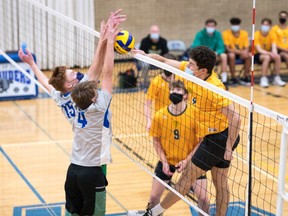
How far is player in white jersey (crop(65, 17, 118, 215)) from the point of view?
6613mm

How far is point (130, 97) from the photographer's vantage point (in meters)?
14.8

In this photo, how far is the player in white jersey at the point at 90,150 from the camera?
21.7ft

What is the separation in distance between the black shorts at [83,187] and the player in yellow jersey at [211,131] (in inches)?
44.7

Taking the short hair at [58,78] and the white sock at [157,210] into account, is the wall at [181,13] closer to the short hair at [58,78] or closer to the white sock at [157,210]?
the white sock at [157,210]

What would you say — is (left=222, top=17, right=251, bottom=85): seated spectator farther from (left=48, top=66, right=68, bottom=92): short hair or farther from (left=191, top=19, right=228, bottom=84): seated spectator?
(left=48, top=66, right=68, bottom=92): short hair

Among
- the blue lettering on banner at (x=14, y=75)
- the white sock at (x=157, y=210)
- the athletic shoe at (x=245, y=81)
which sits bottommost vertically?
the athletic shoe at (x=245, y=81)

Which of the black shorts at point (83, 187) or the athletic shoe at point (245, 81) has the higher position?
the black shorts at point (83, 187)

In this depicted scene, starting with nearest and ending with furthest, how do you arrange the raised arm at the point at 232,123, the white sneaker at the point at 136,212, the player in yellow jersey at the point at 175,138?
the raised arm at the point at 232,123 < the player in yellow jersey at the point at 175,138 < the white sneaker at the point at 136,212

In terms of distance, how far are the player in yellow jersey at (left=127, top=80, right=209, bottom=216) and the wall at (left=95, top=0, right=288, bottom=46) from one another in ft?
34.7

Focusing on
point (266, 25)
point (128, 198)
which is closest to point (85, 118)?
point (128, 198)

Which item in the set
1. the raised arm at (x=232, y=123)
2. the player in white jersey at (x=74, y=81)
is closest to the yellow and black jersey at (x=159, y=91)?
the player in white jersey at (x=74, y=81)

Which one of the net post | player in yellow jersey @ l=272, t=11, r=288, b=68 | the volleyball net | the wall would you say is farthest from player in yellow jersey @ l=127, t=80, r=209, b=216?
the wall

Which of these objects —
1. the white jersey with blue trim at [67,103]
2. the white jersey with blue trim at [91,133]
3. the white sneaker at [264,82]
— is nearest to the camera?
the white jersey with blue trim at [91,133]

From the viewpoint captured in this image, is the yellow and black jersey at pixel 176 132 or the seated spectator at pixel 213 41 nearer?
the yellow and black jersey at pixel 176 132
